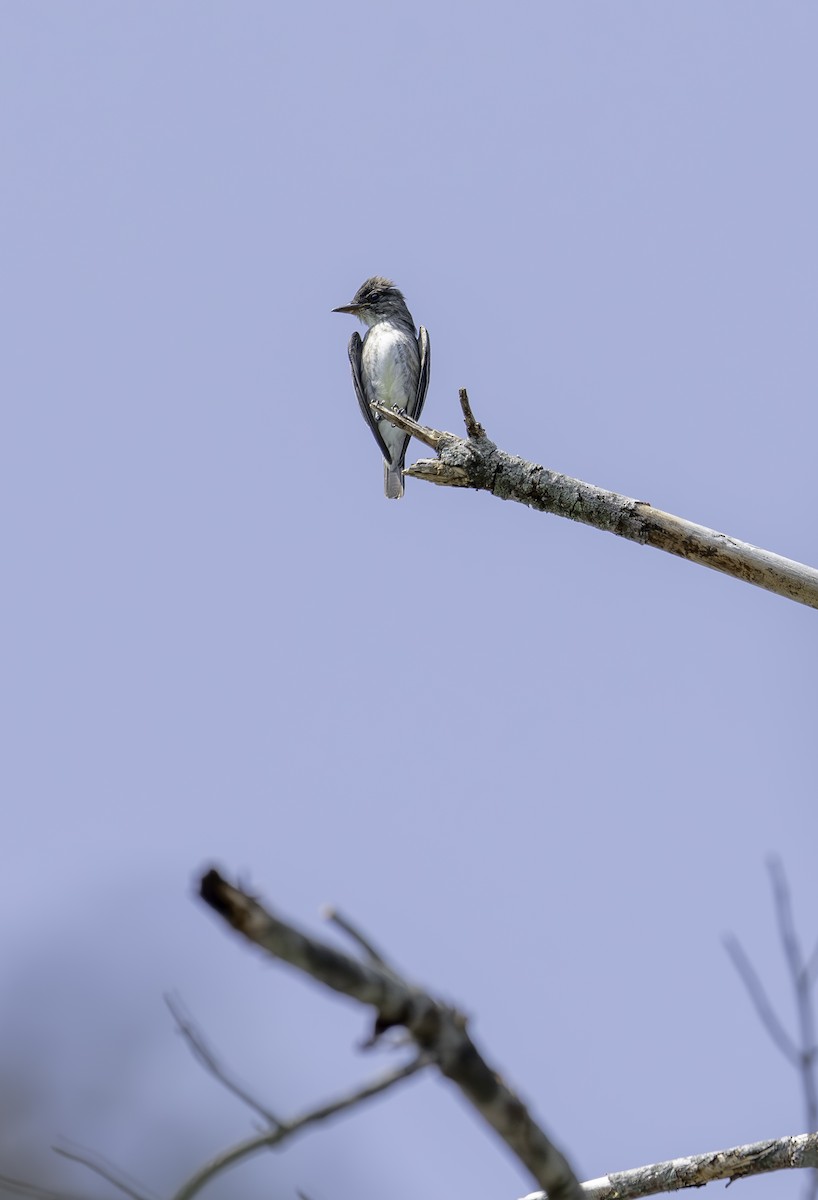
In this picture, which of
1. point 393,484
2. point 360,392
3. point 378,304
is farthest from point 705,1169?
point 378,304

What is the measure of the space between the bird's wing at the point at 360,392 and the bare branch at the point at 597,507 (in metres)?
4.87

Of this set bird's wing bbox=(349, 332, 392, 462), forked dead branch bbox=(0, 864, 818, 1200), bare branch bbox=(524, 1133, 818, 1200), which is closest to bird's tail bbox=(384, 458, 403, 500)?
bird's wing bbox=(349, 332, 392, 462)

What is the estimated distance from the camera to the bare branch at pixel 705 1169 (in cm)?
391

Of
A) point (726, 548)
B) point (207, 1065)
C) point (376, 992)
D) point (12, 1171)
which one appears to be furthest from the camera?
point (726, 548)

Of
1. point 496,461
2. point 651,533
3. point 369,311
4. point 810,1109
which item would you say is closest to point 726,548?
point 651,533

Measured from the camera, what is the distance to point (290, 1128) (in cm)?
194

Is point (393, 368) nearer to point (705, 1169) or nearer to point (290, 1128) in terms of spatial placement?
point (705, 1169)

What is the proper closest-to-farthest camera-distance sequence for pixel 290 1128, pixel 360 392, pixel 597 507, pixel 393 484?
pixel 290 1128 → pixel 597 507 → pixel 393 484 → pixel 360 392

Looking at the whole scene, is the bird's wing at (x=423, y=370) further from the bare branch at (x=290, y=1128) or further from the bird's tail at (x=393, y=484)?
the bare branch at (x=290, y=1128)

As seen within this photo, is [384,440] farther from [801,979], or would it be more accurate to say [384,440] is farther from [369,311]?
[801,979]

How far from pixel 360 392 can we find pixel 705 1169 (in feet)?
29.6

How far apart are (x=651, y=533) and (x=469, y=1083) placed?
12.1 feet

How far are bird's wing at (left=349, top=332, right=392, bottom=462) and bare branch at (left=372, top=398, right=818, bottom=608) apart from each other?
4.87 meters

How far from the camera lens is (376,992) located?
1954 millimetres
